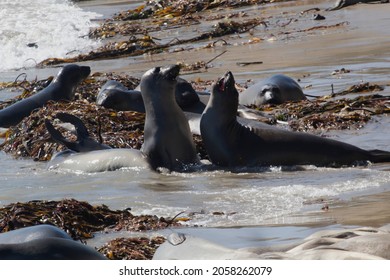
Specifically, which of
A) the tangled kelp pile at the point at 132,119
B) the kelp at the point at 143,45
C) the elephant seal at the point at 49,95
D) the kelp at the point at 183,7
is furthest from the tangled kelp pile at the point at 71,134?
the kelp at the point at 183,7

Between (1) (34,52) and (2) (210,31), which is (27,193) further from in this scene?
(1) (34,52)

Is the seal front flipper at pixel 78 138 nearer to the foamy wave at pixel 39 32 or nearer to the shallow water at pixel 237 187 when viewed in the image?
the shallow water at pixel 237 187

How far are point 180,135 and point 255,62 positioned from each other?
632cm

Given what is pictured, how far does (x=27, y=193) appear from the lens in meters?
7.60

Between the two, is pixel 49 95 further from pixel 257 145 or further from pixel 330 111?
pixel 257 145

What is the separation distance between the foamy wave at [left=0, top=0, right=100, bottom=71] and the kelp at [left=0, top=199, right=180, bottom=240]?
12.5m

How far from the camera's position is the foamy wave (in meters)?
20.6

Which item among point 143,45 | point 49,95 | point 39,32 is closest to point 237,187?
point 49,95

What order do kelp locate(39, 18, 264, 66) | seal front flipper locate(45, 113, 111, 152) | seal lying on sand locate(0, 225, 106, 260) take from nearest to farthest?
1. seal lying on sand locate(0, 225, 106, 260)
2. seal front flipper locate(45, 113, 111, 152)
3. kelp locate(39, 18, 264, 66)

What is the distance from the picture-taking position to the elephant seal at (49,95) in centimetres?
1131

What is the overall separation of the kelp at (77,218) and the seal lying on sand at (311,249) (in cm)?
197

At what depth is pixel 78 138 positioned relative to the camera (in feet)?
29.6

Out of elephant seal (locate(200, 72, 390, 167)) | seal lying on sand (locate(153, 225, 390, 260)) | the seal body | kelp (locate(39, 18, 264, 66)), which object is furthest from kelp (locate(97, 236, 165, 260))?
kelp (locate(39, 18, 264, 66))

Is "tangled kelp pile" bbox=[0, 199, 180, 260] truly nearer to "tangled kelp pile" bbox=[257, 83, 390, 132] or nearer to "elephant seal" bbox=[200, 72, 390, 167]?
"elephant seal" bbox=[200, 72, 390, 167]
